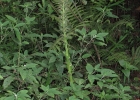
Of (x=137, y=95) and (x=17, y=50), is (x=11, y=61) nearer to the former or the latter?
(x=17, y=50)

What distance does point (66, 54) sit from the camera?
2.73 meters

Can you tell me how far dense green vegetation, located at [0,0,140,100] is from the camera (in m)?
2.70

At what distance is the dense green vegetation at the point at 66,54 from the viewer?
270 cm

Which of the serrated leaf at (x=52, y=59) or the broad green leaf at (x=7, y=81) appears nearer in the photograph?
the broad green leaf at (x=7, y=81)

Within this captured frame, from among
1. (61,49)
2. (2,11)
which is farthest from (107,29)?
(2,11)

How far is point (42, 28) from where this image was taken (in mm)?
3570

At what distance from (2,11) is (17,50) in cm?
69

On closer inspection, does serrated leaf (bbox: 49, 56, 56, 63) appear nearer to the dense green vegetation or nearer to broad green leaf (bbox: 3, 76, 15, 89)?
the dense green vegetation

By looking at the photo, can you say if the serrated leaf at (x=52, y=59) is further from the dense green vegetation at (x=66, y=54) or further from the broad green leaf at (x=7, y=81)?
the broad green leaf at (x=7, y=81)

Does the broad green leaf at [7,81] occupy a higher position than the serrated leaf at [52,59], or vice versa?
the serrated leaf at [52,59]

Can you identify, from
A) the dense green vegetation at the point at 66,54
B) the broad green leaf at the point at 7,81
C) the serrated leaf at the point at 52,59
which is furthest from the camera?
the serrated leaf at the point at 52,59

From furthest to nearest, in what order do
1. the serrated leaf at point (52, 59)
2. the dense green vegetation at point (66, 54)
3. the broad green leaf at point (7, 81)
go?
the serrated leaf at point (52, 59)
the dense green vegetation at point (66, 54)
the broad green leaf at point (7, 81)

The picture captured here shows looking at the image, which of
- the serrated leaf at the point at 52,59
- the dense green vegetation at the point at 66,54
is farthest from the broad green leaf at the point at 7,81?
the serrated leaf at the point at 52,59

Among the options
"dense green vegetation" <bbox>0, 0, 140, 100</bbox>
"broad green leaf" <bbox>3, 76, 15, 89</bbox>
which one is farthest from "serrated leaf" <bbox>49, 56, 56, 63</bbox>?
"broad green leaf" <bbox>3, 76, 15, 89</bbox>
